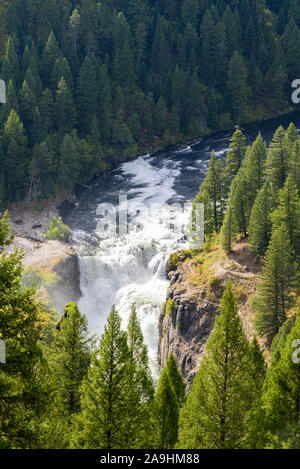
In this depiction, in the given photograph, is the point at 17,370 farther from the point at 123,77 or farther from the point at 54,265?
the point at 123,77

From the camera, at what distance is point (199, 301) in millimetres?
46125

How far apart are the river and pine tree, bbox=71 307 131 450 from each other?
26.7m

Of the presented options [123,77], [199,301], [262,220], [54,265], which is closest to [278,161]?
[262,220]

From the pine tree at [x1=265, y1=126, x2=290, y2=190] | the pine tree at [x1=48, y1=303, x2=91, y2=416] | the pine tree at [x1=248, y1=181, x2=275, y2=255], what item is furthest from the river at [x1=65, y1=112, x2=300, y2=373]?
the pine tree at [x1=48, y1=303, x2=91, y2=416]

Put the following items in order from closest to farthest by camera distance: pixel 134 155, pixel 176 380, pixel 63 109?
pixel 176 380 → pixel 63 109 → pixel 134 155

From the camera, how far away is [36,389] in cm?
1620

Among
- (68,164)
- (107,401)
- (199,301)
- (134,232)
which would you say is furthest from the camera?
(68,164)

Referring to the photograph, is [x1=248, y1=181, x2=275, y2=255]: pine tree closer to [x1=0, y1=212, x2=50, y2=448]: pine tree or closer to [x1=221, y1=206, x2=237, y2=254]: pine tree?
[x1=221, y1=206, x2=237, y2=254]: pine tree

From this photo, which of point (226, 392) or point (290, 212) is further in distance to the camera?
point (290, 212)

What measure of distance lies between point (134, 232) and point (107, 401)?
4918 cm

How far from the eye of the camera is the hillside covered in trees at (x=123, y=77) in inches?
3494

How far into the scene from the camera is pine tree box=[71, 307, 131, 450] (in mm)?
20984

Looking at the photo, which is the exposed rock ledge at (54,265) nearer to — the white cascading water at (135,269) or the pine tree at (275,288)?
the white cascading water at (135,269)
